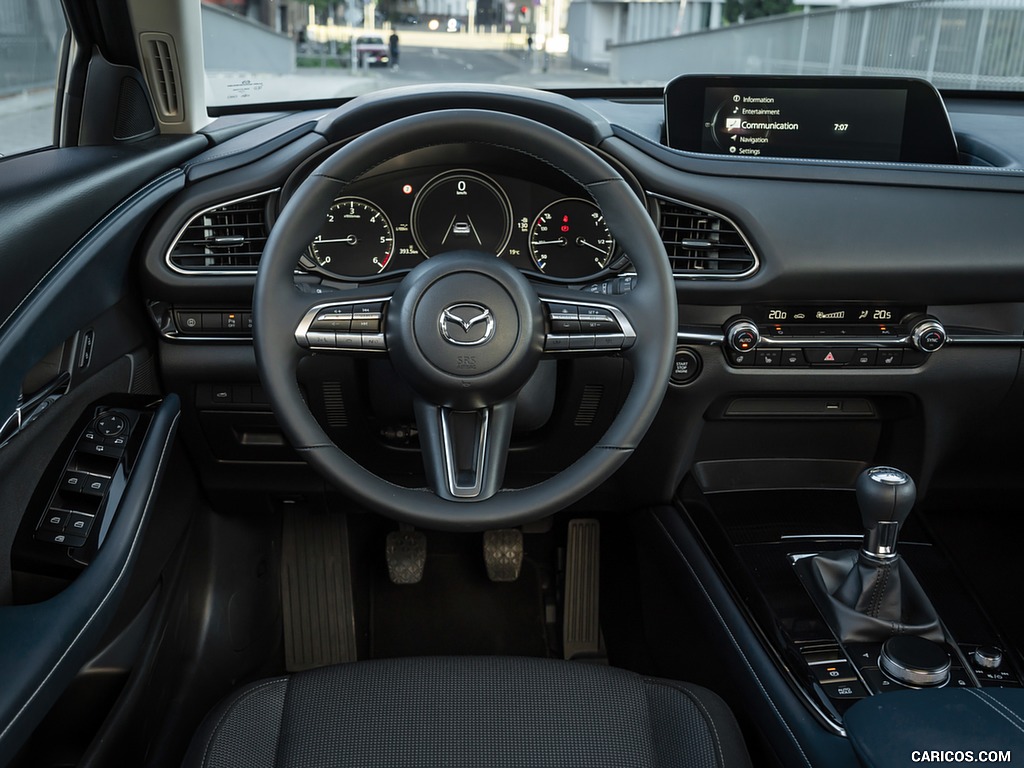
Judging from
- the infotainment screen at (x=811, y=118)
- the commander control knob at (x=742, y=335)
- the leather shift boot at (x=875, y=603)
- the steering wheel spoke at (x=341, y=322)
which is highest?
the infotainment screen at (x=811, y=118)

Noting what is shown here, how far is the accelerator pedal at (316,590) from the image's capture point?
2453 millimetres

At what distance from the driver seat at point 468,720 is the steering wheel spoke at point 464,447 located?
1.00 feet

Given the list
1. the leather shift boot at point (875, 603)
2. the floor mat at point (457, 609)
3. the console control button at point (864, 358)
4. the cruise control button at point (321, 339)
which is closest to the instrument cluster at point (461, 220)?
the cruise control button at point (321, 339)

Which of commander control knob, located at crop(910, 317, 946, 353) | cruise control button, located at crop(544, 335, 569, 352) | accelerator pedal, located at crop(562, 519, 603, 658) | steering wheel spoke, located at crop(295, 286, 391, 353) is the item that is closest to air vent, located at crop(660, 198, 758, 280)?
commander control knob, located at crop(910, 317, 946, 353)

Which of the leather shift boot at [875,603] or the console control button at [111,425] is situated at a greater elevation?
the console control button at [111,425]

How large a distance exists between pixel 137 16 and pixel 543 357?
116 cm

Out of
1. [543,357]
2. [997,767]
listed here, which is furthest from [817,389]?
[997,767]

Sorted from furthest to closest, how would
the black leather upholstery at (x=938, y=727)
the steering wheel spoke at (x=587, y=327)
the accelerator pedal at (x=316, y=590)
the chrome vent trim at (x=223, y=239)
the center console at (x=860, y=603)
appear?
the accelerator pedal at (x=316, y=590), the chrome vent trim at (x=223, y=239), the center console at (x=860, y=603), the steering wheel spoke at (x=587, y=327), the black leather upholstery at (x=938, y=727)

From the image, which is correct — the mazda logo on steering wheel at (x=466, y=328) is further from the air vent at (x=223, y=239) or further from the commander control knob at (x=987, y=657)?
the commander control knob at (x=987, y=657)

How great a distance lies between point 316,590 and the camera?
97.3 inches

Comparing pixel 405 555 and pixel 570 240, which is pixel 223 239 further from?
pixel 405 555

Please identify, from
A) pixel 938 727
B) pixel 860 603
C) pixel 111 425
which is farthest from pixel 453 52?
pixel 938 727

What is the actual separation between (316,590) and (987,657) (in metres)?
1.54

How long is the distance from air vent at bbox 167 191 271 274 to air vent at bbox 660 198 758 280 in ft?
2.50
